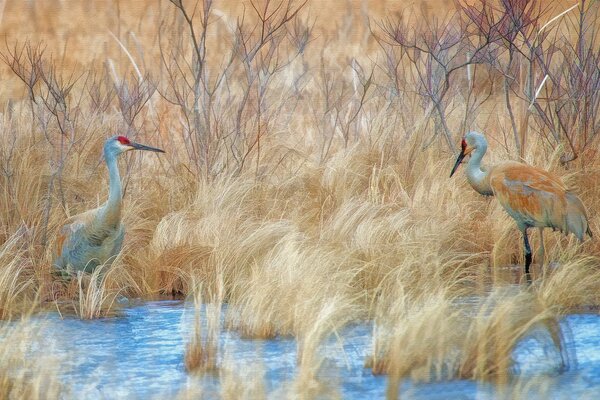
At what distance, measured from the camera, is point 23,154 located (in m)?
8.91

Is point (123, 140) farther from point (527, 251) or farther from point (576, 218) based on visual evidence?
point (576, 218)

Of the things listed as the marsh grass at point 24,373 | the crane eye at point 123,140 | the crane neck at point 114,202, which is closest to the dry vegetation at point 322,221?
the crane neck at point 114,202

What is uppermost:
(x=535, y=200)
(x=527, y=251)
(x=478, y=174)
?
(x=478, y=174)

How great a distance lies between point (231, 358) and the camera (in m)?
5.17

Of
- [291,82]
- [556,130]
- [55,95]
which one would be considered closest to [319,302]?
[55,95]

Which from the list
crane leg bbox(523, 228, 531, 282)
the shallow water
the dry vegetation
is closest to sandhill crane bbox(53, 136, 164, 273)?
the dry vegetation

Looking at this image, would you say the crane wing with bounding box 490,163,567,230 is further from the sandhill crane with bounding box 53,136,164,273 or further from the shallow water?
the sandhill crane with bounding box 53,136,164,273

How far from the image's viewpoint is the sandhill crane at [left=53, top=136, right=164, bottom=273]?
6.76m

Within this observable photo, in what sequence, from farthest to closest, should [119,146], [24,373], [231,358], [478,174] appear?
[478,174] < [119,146] < [231,358] < [24,373]

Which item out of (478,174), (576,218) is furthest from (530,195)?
(478,174)

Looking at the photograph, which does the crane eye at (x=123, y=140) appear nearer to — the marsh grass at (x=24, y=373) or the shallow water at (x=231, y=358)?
the shallow water at (x=231, y=358)

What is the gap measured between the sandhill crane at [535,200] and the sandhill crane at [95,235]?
242 centimetres

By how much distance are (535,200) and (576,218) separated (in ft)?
1.05

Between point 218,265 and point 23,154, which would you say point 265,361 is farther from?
point 23,154
